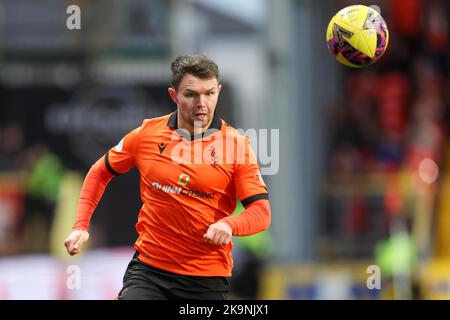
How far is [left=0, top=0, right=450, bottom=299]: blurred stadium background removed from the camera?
1688 cm

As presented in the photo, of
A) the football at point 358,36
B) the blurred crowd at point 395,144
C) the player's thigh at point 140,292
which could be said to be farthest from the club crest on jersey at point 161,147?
the blurred crowd at point 395,144

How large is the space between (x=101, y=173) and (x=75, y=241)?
2.28ft

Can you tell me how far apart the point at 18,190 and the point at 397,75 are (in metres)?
6.99

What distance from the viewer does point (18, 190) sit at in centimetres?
2100

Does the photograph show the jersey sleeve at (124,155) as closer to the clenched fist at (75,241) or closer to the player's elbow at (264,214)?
the clenched fist at (75,241)

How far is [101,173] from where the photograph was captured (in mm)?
8711

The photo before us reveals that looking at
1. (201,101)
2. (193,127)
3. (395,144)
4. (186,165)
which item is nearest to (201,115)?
(201,101)

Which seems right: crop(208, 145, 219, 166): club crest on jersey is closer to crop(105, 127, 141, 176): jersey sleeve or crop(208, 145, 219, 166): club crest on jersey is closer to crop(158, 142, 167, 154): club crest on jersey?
crop(158, 142, 167, 154): club crest on jersey

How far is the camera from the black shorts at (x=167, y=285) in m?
8.24

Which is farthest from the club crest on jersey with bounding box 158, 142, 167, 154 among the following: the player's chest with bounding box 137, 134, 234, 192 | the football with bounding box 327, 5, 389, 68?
the football with bounding box 327, 5, 389, 68

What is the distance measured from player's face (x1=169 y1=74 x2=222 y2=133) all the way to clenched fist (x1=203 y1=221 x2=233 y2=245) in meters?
0.88

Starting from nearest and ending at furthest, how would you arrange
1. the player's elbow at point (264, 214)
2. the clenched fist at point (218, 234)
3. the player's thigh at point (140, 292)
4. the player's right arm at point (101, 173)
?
1. the clenched fist at point (218, 234)
2. the player's elbow at point (264, 214)
3. the player's thigh at point (140, 292)
4. the player's right arm at point (101, 173)
